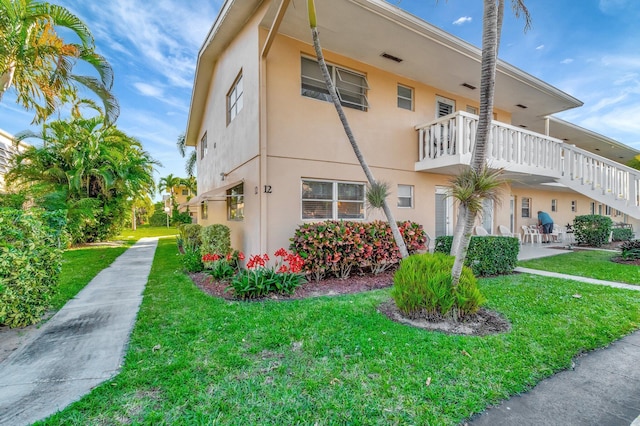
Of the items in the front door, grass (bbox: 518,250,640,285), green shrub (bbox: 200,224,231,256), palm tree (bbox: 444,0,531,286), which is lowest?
grass (bbox: 518,250,640,285)

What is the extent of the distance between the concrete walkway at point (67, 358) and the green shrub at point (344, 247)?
399cm

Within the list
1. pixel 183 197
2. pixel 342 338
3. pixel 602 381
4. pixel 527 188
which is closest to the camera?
pixel 602 381

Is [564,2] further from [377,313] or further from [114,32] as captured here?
[114,32]

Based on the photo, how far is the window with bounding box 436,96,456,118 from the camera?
1175cm

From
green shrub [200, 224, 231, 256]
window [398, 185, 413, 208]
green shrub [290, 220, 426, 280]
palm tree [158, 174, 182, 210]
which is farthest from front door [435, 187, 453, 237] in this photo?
palm tree [158, 174, 182, 210]

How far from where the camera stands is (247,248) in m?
8.79

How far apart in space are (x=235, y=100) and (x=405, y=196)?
7.34 meters

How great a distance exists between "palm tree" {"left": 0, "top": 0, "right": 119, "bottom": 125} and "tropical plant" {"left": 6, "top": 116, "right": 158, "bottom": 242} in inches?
127

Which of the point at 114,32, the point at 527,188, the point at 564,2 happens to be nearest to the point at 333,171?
the point at 564,2

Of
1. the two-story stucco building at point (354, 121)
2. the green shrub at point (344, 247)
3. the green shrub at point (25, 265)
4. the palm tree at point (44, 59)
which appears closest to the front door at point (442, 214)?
the two-story stucco building at point (354, 121)

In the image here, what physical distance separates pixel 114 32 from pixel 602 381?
1736 centimetres

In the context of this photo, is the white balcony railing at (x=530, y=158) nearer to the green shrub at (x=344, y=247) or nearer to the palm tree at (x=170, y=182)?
the green shrub at (x=344, y=247)

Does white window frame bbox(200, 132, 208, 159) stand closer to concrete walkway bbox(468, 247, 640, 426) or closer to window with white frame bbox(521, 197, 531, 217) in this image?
concrete walkway bbox(468, 247, 640, 426)

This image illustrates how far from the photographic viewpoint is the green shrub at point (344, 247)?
7.52 m
